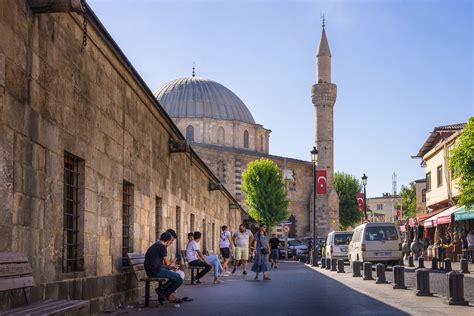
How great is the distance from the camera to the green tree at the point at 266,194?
214ft

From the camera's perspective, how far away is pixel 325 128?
7025cm

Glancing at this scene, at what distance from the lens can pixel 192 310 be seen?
10.4 metres

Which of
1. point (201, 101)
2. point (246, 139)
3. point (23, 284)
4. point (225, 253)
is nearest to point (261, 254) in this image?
Answer: point (225, 253)

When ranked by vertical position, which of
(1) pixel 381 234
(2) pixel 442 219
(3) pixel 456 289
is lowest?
(3) pixel 456 289

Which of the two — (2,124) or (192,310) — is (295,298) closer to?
(192,310)

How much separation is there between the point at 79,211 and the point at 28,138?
90.9 inches

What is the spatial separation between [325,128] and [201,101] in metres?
13.8

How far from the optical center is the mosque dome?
2896 inches

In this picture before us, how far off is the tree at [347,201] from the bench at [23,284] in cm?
7411

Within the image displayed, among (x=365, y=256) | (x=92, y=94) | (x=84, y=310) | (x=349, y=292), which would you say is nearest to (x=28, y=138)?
(x=84, y=310)

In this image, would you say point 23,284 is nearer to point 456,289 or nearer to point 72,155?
point 72,155

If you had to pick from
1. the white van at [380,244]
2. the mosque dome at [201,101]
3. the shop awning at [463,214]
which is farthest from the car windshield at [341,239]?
the mosque dome at [201,101]

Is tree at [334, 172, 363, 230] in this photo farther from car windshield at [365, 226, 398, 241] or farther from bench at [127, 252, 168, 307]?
bench at [127, 252, 168, 307]

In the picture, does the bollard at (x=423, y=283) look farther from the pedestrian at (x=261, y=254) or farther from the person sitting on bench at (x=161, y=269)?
the pedestrian at (x=261, y=254)
